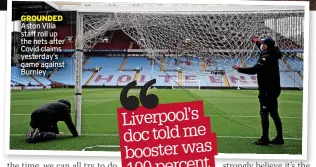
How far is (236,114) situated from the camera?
3.25m

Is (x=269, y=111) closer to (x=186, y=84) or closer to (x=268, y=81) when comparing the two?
(x=268, y=81)

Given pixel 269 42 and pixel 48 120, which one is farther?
pixel 48 120

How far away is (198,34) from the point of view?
3.19 metres

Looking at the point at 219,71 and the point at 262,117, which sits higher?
the point at 219,71

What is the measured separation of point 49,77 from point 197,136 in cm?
116

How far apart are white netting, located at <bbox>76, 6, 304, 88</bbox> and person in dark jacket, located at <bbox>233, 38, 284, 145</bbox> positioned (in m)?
0.05

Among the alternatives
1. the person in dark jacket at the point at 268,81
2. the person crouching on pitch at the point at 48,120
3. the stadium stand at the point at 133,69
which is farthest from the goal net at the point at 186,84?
the person crouching on pitch at the point at 48,120

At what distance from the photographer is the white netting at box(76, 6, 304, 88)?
3.14 meters

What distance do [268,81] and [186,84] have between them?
591mm

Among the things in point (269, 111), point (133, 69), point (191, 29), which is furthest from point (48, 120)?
point (269, 111)

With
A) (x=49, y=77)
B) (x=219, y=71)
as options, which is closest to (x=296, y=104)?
(x=219, y=71)

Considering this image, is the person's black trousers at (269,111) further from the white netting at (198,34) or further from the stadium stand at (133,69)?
the white netting at (198,34)

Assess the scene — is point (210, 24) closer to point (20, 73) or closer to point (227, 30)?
point (227, 30)

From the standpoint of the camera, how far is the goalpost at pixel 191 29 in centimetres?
312
